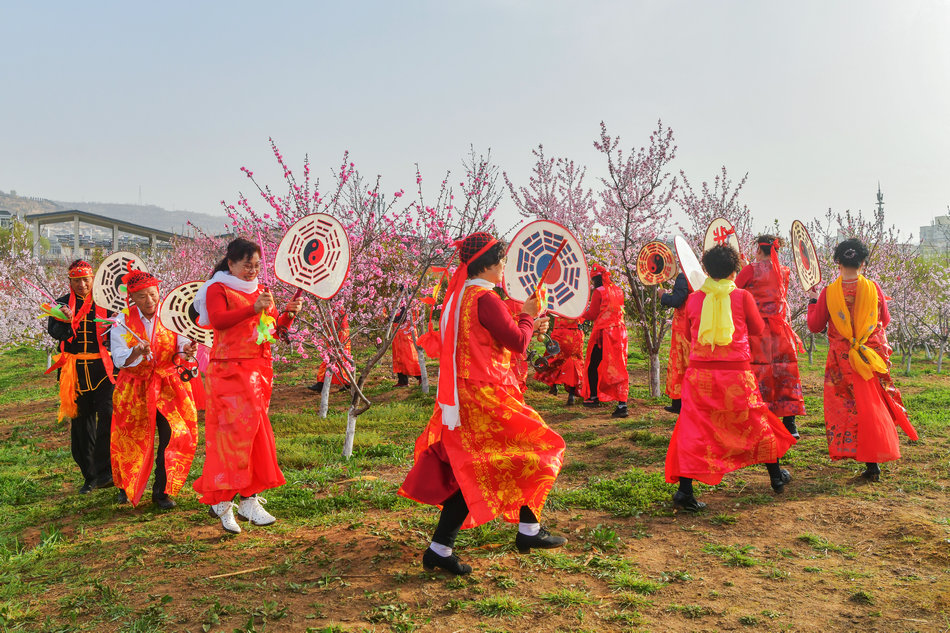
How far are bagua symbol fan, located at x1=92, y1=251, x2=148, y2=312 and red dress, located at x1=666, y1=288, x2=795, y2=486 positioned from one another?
4653mm

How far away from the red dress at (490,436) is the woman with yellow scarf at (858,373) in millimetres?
2985

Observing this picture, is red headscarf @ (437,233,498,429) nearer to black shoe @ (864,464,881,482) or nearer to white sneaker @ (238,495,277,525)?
white sneaker @ (238,495,277,525)

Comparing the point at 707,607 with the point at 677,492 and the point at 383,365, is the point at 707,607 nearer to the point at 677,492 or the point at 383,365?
the point at 677,492

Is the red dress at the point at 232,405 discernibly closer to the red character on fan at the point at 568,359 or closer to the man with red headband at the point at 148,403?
the man with red headband at the point at 148,403

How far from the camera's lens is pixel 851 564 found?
3443 millimetres

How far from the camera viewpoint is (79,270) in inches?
219

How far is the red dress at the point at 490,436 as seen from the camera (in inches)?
126

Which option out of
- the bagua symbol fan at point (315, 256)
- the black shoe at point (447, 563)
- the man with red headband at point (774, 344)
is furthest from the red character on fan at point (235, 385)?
the man with red headband at point (774, 344)

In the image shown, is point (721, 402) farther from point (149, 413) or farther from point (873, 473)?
point (149, 413)

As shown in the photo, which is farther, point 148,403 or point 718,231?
point 718,231

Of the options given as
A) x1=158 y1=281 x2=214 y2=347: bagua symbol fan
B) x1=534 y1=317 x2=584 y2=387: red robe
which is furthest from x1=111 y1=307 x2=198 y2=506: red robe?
x1=534 y1=317 x2=584 y2=387: red robe

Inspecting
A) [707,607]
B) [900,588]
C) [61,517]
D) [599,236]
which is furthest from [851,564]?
[599,236]

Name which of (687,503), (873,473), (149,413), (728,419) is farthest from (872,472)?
(149,413)

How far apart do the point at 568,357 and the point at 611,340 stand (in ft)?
3.84
